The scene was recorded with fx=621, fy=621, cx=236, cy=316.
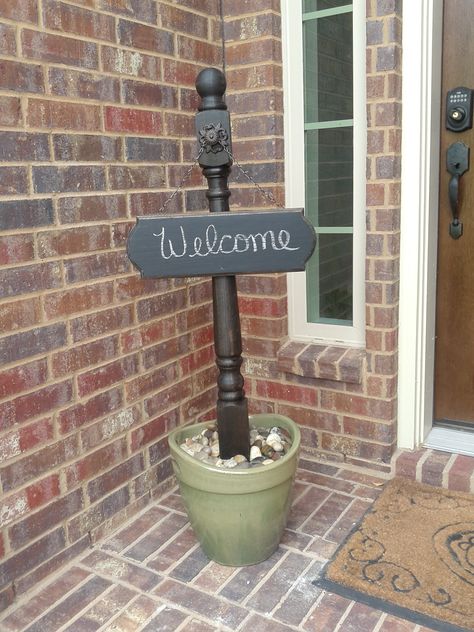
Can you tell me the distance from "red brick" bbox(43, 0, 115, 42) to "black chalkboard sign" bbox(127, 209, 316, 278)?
2.19 feet

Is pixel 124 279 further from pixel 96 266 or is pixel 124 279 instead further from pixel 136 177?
pixel 136 177

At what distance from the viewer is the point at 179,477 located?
1.99 meters

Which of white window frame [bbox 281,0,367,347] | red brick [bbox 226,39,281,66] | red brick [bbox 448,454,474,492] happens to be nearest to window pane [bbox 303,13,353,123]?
white window frame [bbox 281,0,367,347]

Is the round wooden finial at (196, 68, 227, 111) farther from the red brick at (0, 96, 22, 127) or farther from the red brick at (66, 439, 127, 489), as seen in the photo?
the red brick at (66, 439, 127, 489)

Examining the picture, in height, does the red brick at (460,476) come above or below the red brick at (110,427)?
below

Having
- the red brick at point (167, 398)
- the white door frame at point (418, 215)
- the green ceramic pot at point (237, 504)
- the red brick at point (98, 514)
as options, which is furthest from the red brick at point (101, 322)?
the white door frame at point (418, 215)

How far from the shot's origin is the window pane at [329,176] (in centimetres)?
249

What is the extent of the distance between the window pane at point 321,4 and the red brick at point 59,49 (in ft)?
3.04

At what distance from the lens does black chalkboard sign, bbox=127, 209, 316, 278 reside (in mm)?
1793

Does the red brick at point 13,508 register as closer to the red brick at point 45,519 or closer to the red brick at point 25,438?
the red brick at point 45,519

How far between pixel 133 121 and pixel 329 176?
84 cm

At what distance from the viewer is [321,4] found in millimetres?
2434

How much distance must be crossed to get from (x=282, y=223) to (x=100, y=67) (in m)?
0.85

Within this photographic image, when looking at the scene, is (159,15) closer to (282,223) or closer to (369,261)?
(282,223)
